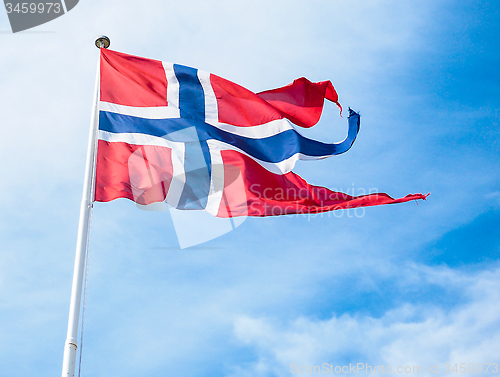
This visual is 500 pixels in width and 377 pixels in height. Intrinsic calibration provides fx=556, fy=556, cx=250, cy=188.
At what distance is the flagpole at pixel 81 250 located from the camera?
902cm

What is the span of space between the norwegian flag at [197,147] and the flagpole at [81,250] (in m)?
0.17

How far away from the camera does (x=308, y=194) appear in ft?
44.0

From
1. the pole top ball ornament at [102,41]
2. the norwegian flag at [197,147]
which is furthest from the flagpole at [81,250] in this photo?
the pole top ball ornament at [102,41]

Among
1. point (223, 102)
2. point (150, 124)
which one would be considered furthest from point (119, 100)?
point (223, 102)

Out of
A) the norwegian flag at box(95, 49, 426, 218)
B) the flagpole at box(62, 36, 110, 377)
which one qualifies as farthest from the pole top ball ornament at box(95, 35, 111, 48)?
the flagpole at box(62, 36, 110, 377)

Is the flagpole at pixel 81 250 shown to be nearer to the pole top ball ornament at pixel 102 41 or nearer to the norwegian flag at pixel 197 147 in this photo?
the norwegian flag at pixel 197 147

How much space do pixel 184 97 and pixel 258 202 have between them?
3.27 m

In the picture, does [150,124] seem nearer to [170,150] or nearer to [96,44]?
[170,150]

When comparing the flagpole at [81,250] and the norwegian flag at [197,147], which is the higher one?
the norwegian flag at [197,147]

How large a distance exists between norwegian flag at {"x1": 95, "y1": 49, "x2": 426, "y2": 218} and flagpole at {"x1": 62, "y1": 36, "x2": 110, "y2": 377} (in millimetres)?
168

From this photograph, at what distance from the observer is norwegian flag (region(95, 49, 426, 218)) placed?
11.7 metres

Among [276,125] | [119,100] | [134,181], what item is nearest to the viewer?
[134,181]

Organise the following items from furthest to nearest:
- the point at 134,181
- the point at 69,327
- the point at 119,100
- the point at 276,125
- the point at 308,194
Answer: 1. the point at 276,125
2. the point at 308,194
3. the point at 119,100
4. the point at 134,181
5. the point at 69,327

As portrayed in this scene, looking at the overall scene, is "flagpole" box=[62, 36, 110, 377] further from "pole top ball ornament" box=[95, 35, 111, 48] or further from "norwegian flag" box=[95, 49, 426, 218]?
"pole top ball ornament" box=[95, 35, 111, 48]
